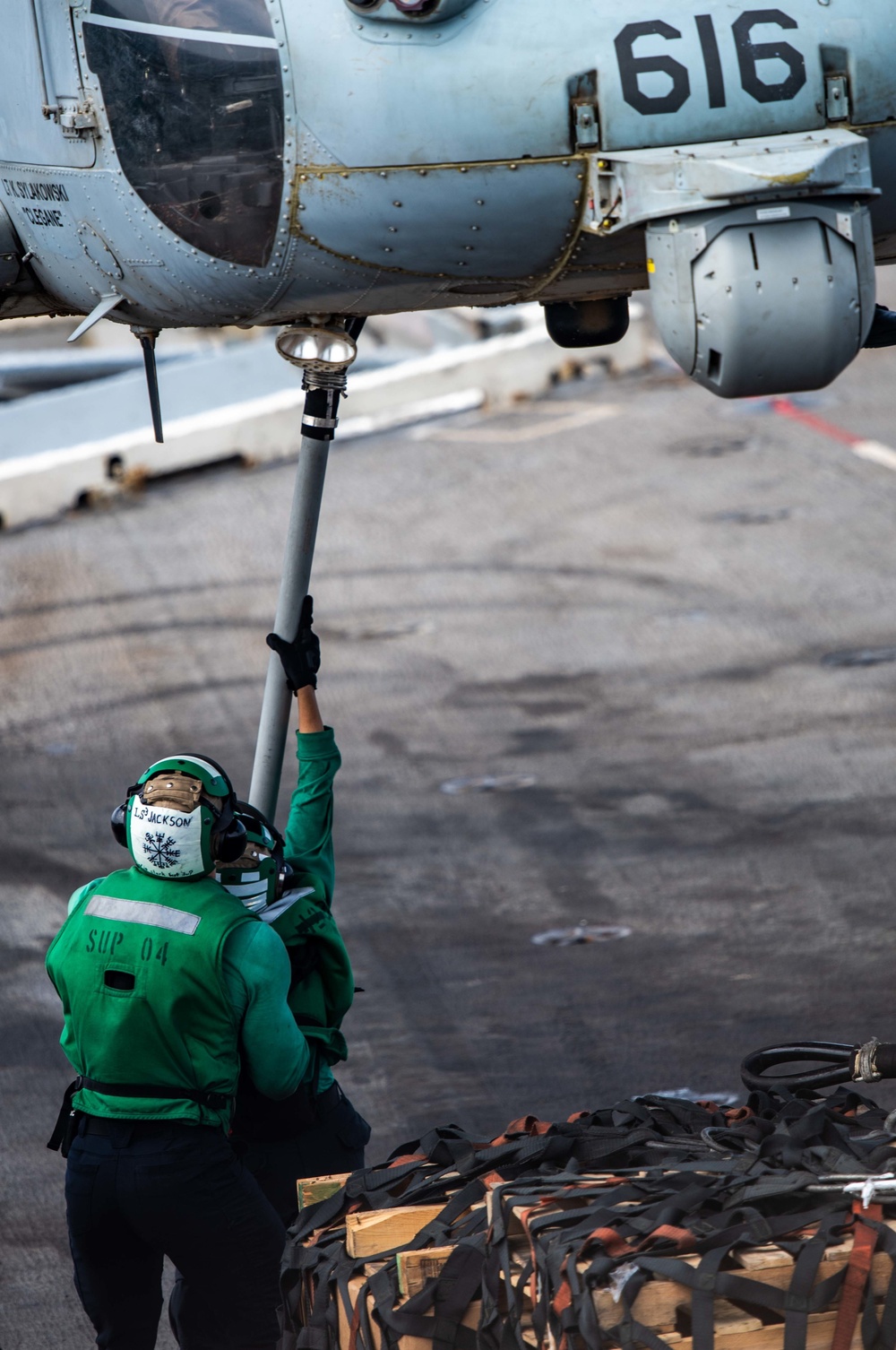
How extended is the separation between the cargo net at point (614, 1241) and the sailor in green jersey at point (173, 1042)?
1.06 feet

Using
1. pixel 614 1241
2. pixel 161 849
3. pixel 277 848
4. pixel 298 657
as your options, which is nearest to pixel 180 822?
pixel 161 849

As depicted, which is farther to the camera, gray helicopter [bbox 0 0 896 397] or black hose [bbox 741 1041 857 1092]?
black hose [bbox 741 1041 857 1092]

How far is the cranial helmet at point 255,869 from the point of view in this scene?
5492 millimetres

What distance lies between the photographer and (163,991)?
518 centimetres

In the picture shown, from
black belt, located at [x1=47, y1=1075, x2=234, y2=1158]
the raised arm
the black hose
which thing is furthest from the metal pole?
the black hose

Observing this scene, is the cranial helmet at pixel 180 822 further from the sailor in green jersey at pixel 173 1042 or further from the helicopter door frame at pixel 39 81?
the helicopter door frame at pixel 39 81

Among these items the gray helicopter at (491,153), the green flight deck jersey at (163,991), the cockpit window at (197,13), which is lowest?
the green flight deck jersey at (163,991)

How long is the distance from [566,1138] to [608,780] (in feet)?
23.3

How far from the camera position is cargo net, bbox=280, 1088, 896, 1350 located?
169 inches

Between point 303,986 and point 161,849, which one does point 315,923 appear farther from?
point 161,849

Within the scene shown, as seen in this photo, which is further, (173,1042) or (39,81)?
(39,81)

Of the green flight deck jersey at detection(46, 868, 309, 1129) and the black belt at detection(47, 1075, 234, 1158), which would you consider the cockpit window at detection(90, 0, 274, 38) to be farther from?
the black belt at detection(47, 1075, 234, 1158)

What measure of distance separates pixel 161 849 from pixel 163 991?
41 cm

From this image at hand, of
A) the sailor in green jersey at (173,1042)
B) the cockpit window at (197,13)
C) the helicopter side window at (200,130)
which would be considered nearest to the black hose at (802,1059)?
the sailor in green jersey at (173,1042)
